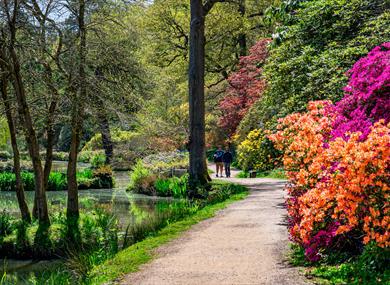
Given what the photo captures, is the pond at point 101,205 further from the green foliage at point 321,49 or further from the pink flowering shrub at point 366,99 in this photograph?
the pink flowering shrub at point 366,99

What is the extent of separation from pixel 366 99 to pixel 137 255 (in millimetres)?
4434

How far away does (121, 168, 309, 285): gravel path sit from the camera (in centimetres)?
A: 662

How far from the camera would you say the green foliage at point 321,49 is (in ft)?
32.2

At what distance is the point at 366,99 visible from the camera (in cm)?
723

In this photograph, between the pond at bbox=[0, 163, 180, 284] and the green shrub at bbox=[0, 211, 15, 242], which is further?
the green shrub at bbox=[0, 211, 15, 242]

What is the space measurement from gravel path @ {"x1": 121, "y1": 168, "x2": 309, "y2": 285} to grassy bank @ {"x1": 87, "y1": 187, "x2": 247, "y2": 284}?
0.20 meters

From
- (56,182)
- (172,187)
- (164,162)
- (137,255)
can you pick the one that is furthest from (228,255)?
(164,162)

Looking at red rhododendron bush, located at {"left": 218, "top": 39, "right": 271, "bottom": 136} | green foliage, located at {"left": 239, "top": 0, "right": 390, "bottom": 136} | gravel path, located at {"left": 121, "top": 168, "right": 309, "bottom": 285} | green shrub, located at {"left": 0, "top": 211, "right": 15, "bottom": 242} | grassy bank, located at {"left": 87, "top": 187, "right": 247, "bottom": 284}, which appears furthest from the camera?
red rhododendron bush, located at {"left": 218, "top": 39, "right": 271, "bottom": 136}

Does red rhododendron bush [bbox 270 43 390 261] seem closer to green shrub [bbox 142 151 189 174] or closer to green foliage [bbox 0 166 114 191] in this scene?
green shrub [bbox 142 151 189 174]

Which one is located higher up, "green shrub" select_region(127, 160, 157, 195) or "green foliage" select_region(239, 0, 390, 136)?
"green foliage" select_region(239, 0, 390, 136)

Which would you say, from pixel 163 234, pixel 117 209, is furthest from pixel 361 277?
pixel 117 209

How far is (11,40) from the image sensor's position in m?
11.0

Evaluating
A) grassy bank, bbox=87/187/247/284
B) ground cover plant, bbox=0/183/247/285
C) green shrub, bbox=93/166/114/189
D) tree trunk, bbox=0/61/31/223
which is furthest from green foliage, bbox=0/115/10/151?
grassy bank, bbox=87/187/247/284

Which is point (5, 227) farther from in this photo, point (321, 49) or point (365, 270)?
point (365, 270)
